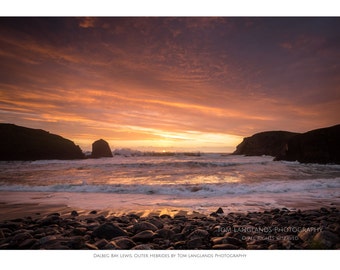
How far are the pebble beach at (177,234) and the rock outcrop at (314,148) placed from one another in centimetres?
1013

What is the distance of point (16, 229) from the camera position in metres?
3.99

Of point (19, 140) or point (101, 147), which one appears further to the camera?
point (101, 147)

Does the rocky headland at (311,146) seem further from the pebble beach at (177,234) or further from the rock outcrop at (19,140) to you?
the rock outcrop at (19,140)

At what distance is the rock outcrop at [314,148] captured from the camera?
13.5 meters

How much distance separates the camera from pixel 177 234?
350 centimetres

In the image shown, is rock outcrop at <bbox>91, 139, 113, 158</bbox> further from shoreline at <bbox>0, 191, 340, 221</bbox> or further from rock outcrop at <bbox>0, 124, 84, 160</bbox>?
shoreline at <bbox>0, 191, 340, 221</bbox>

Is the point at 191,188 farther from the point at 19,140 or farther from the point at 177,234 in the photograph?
the point at 19,140

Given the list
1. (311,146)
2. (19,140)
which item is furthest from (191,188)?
(311,146)

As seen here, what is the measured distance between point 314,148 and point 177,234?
1618 centimetres

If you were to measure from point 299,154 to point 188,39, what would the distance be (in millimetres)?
16181

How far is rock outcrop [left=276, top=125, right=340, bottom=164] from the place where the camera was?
531 inches
